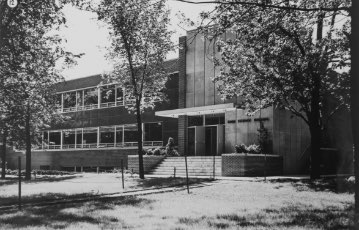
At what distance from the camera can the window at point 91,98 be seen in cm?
4178

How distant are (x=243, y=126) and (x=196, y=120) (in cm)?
495

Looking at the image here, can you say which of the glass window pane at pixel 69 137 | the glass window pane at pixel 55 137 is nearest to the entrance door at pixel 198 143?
the glass window pane at pixel 69 137

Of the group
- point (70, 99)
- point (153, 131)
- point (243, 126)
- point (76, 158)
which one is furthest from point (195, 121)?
point (70, 99)

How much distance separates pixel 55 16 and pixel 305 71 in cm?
1059

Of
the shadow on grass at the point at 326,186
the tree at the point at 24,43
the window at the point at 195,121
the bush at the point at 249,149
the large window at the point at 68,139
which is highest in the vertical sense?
the tree at the point at 24,43

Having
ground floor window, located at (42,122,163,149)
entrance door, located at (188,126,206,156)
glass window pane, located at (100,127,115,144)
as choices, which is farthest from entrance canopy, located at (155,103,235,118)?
glass window pane, located at (100,127,115,144)

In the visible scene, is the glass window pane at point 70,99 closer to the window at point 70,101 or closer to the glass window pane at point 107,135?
the window at point 70,101

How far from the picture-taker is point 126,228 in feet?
27.3

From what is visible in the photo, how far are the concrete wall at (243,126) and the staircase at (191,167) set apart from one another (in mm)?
2157

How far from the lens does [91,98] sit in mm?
42125

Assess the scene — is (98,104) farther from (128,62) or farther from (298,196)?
(298,196)

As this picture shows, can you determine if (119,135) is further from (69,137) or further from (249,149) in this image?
(249,149)

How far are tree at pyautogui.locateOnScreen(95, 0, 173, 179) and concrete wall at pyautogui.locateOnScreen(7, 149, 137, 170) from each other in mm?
11752

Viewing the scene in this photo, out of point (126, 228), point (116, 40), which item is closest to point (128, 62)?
point (116, 40)
